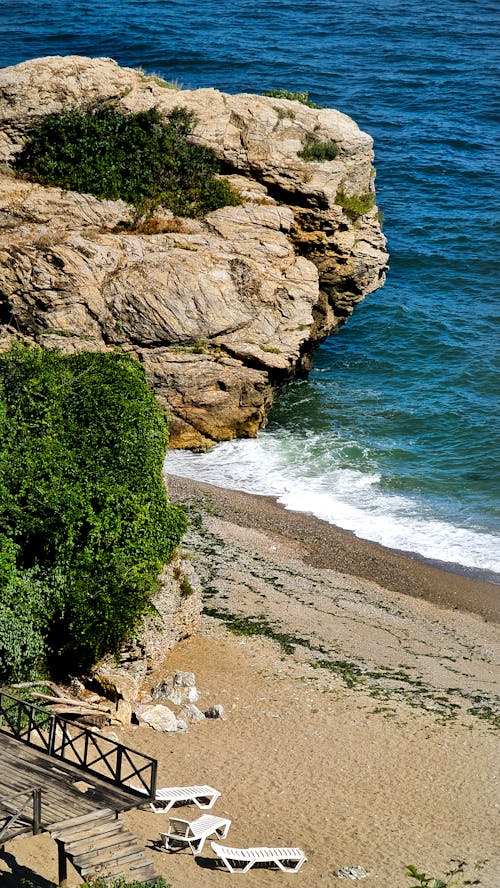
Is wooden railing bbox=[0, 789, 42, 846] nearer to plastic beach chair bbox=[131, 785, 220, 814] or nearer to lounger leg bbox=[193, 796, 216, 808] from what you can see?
plastic beach chair bbox=[131, 785, 220, 814]

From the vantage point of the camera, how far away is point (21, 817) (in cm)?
1529

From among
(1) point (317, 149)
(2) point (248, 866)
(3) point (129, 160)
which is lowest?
(2) point (248, 866)

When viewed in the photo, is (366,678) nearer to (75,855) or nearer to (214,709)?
(214,709)

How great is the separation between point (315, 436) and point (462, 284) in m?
17.5

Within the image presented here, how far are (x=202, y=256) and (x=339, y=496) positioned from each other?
10.1m

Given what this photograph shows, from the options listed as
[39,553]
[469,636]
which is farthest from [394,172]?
[39,553]

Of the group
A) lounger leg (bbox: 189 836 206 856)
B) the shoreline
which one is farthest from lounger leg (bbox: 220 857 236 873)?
the shoreline

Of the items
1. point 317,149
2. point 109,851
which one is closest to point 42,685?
point 109,851

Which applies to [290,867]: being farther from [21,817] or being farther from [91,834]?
[21,817]

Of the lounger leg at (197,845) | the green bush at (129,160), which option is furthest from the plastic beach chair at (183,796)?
the green bush at (129,160)

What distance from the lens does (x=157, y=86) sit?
132 ft

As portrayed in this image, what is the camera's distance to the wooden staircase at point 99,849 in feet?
48.9

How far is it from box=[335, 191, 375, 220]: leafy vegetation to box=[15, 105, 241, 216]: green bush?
185 inches

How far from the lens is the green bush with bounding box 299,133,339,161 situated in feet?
128
